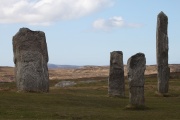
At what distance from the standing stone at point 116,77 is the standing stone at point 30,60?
5810 millimetres

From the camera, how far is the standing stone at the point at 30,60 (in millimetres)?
35938

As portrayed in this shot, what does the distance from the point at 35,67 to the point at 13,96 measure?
6295 millimetres

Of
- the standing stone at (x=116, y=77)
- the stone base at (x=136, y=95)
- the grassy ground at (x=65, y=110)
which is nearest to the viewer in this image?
the grassy ground at (x=65, y=110)

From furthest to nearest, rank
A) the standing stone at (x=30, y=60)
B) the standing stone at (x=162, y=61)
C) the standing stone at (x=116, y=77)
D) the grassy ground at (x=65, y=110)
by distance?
1. the standing stone at (x=162, y=61)
2. the standing stone at (x=116, y=77)
3. the standing stone at (x=30, y=60)
4. the grassy ground at (x=65, y=110)

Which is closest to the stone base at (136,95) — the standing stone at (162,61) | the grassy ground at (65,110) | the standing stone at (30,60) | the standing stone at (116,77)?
the grassy ground at (65,110)

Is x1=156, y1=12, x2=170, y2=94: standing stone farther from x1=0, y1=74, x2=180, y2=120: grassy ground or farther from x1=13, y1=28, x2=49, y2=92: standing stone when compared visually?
x1=13, y1=28, x2=49, y2=92: standing stone

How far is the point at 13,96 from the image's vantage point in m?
30.3

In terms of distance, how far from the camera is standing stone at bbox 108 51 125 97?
38.3 m

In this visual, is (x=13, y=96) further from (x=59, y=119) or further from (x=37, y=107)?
(x=59, y=119)

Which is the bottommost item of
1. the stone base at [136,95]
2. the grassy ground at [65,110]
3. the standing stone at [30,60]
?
the grassy ground at [65,110]

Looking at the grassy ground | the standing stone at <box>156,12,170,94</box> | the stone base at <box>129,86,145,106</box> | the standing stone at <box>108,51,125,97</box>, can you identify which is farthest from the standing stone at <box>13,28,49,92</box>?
the standing stone at <box>156,12,170,94</box>

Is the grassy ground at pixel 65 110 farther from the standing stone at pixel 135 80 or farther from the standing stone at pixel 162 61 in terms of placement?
the standing stone at pixel 162 61

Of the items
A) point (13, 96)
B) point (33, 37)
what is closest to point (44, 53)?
point (33, 37)

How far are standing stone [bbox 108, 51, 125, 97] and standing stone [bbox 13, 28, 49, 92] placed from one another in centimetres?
581
